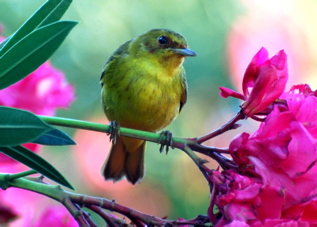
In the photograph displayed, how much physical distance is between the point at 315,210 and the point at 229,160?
181mm

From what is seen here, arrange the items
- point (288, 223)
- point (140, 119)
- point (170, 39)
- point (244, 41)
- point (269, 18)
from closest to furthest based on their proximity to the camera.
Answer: point (288, 223), point (140, 119), point (170, 39), point (244, 41), point (269, 18)

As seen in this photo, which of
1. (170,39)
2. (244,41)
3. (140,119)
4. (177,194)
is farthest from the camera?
(244,41)

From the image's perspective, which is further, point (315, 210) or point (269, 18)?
point (269, 18)

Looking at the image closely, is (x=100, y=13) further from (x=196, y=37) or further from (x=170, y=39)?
(x=170, y=39)

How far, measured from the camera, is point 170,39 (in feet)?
9.17

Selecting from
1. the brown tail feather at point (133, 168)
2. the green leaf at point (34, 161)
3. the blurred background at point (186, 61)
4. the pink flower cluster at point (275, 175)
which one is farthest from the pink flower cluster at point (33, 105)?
the blurred background at point (186, 61)

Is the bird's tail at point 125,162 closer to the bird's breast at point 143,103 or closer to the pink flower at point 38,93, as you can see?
the bird's breast at point 143,103

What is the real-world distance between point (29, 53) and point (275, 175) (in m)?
0.49

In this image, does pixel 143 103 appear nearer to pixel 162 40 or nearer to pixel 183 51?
pixel 183 51

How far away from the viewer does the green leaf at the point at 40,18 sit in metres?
1.20

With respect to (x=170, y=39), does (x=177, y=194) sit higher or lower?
lower

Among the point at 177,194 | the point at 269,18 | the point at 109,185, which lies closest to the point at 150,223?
the point at 109,185

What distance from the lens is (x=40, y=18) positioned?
123 cm

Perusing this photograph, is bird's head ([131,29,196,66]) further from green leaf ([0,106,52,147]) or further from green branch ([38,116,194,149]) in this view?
green leaf ([0,106,52,147])
